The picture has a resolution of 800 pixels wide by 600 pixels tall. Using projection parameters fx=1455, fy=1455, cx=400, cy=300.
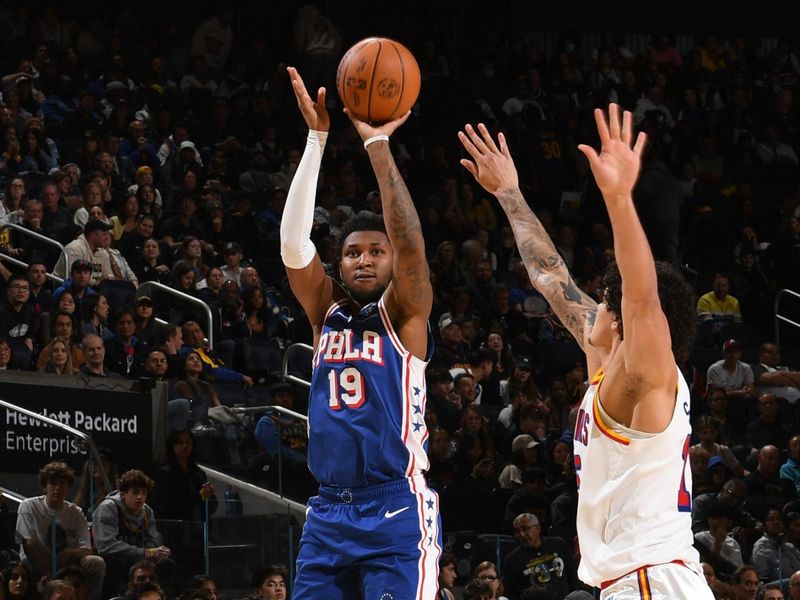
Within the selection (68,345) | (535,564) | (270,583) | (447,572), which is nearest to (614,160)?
(270,583)

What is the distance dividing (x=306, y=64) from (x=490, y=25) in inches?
141

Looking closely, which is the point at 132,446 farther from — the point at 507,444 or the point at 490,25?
the point at 490,25

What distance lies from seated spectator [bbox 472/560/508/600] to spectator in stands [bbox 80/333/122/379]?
135 inches

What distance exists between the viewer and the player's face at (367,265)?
5.47 metres

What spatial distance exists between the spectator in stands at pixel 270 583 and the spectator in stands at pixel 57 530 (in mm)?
975

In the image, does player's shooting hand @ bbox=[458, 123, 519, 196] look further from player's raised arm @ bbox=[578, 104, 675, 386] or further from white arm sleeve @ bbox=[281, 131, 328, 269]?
player's raised arm @ bbox=[578, 104, 675, 386]

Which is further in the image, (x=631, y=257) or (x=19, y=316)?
(x=19, y=316)

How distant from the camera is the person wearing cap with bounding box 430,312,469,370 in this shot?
1384 cm

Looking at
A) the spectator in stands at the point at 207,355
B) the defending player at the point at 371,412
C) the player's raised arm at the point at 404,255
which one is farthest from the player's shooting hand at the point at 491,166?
the spectator in stands at the point at 207,355

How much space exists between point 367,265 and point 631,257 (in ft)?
5.10

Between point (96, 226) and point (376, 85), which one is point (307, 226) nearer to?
point (376, 85)

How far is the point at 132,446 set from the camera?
11.0 meters

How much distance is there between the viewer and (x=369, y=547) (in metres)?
5.10

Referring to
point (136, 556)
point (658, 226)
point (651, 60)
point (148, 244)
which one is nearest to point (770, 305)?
point (658, 226)
